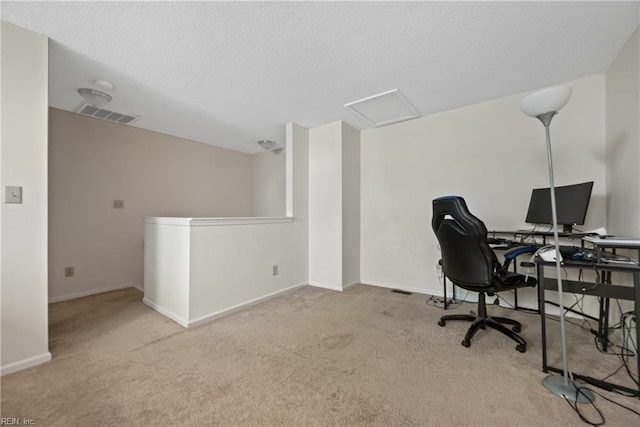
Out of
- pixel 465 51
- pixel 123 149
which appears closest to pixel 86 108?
pixel 123 149

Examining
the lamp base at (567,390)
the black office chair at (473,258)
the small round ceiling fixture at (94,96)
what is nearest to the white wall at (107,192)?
the small round ceiling fixture at (94,96)

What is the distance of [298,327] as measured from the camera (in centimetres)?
231

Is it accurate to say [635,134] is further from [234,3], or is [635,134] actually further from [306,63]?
[234,3]

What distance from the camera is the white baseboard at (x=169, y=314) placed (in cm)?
235

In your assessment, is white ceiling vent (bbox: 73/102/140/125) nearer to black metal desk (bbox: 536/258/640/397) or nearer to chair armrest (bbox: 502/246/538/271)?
chair armrest (bbox: 502/246/538/271)

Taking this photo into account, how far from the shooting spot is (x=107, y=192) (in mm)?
3471

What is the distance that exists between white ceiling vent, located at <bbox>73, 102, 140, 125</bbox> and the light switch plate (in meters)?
1.69

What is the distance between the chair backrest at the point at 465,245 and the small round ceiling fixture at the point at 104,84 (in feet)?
10.7

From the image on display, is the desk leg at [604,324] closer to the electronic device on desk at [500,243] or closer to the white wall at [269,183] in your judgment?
the electronic device on desk at [500,243]

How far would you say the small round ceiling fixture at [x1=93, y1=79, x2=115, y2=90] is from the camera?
242 cm

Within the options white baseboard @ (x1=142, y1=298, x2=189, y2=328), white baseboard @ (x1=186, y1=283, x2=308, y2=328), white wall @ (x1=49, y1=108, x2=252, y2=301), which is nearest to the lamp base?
white baseboard @ (x1=186, y1=283, x2=308, y2=328)

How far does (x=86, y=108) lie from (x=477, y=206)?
4729 mm

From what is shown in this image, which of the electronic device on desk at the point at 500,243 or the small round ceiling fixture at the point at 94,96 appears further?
the small round ceiling fixture at the point at 94,96

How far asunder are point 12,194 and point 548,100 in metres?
3.39
